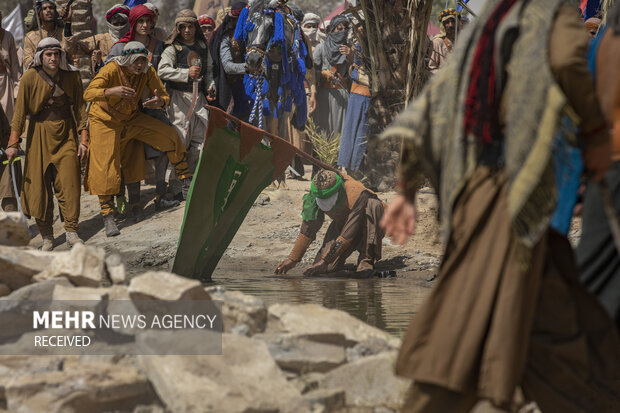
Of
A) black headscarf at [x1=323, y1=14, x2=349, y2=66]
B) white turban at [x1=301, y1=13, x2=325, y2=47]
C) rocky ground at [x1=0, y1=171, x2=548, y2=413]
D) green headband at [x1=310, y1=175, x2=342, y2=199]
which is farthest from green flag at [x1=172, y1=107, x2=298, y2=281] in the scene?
white turban at [x1=301, y1=13, x2=325, y2=47]

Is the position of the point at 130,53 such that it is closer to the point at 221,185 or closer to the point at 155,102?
the point at 155,102

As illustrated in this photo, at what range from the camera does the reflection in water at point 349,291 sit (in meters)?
6.15

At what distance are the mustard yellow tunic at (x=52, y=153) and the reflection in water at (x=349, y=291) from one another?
207cm

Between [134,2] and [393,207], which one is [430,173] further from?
[134,2]

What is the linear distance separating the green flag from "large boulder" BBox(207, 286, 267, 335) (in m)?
2.69

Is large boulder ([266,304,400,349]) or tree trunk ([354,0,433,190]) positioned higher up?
tree trunk ([354,0,433,190])

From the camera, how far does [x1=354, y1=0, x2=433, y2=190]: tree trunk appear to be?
10.3 metres

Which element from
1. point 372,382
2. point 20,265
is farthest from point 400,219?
point 20,265

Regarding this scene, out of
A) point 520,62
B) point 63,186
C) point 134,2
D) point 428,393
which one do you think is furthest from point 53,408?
point 134,2

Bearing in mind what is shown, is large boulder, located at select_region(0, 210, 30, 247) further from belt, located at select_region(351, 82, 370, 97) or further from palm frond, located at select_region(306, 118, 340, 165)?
belt, located at select_region(351, 82, 370, 97)

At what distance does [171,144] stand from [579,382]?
7.89 m

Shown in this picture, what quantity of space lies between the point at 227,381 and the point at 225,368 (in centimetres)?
9

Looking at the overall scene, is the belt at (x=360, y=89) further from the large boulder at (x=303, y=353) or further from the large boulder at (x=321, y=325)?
the large boulder at (x=303, y=353)

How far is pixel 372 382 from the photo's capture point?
12.7 feet
